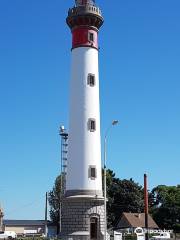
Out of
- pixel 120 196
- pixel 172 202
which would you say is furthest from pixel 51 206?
pixel 172 202

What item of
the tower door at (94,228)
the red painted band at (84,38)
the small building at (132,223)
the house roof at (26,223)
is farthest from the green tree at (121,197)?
the house roof at (26,223)

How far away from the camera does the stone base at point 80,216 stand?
43.5m

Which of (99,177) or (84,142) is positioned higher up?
(84,142)

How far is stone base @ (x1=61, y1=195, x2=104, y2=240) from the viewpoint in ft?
143

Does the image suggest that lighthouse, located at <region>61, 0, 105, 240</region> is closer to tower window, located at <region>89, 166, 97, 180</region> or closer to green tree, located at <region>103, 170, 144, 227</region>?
tower window, located at <region>89, 166, 97, 180</region>

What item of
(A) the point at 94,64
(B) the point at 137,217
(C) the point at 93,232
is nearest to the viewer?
(C) the point at 93,232

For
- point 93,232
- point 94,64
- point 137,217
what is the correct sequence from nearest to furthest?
point 93,232 → point 94,64 → point 137,217

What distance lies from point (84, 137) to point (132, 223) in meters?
35.3

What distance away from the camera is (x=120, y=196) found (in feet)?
267

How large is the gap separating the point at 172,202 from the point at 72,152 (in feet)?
137

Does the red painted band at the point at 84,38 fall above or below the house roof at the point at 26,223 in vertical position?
above

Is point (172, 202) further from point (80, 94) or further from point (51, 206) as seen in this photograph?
point (80, 94)

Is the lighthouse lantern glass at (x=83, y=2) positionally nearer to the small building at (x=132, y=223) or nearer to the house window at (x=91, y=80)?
the house window at (x=91, y=80)

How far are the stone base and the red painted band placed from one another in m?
15.0
